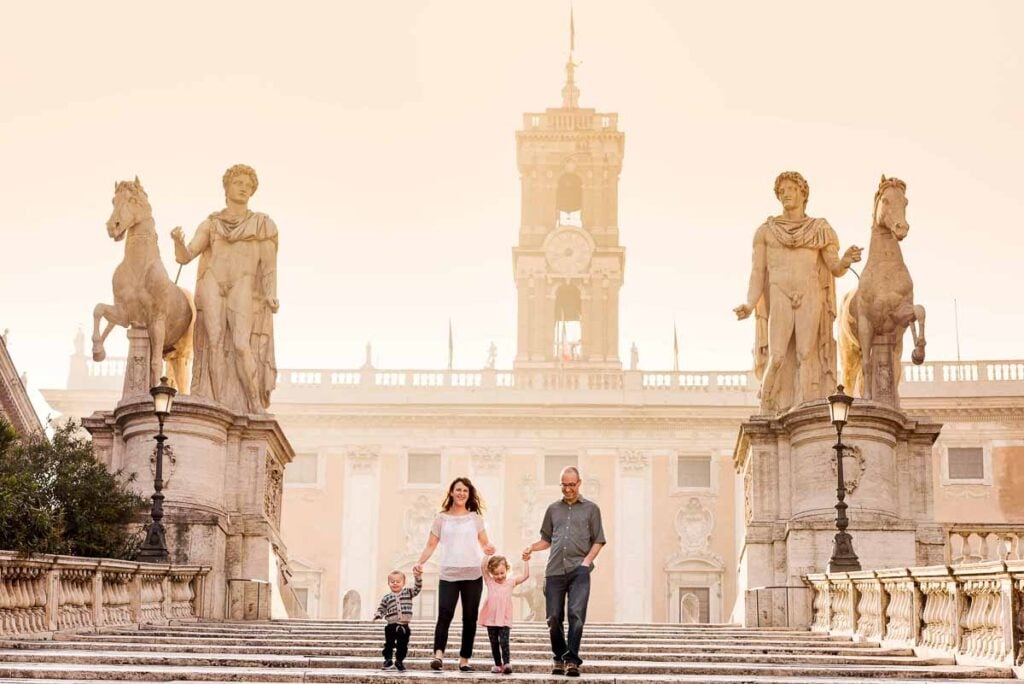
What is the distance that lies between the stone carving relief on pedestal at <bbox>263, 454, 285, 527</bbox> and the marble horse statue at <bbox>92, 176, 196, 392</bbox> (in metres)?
1.99

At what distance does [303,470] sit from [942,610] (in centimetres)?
4507

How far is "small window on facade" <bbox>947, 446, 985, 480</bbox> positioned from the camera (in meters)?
55.3

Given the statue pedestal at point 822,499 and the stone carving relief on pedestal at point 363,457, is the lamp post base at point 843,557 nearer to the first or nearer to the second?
the statue pedestal at point 822,499

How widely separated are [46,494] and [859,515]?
978 centimetres

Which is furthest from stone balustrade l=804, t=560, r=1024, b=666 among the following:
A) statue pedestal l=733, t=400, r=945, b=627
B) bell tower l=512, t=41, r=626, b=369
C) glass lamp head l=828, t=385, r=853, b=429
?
bell tower l=512, t=41, r=626, b=369

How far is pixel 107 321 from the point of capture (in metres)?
21.7

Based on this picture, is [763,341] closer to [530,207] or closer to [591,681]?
[591,681]

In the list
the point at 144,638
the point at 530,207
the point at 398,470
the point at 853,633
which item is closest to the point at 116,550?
the point at 144,638

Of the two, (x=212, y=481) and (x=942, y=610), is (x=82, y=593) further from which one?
(x=942, y=610)

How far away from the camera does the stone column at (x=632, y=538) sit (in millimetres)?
54969

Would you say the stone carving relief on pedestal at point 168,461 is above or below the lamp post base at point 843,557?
above

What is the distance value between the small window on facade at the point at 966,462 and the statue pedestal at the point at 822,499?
35.9 meters

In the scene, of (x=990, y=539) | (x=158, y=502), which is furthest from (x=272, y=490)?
(x=990, y=539)

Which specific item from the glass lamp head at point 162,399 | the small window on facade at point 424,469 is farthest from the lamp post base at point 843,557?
the small window on facade at point 424,469
